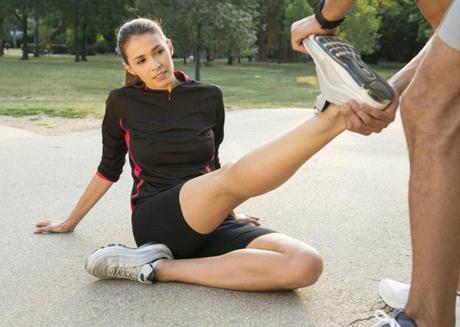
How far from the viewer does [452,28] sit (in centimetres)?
196

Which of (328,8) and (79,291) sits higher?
(328,8)

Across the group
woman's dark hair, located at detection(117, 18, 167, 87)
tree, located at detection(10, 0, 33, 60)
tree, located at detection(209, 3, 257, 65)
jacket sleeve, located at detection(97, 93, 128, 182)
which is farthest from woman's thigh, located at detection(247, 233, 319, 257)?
tree, located at detection(10, 0, 33, 60)

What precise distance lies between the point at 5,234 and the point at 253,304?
1863mm

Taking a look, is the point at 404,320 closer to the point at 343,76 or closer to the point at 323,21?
the point at 343,76

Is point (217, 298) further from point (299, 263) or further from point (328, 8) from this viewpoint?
point (328, 8)

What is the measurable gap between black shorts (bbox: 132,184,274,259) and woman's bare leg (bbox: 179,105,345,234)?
0.07m

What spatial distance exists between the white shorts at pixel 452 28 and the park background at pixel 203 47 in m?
3.16

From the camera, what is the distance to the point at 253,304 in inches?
104

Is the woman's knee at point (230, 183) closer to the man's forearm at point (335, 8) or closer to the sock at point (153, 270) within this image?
the sock at point (153, 270)

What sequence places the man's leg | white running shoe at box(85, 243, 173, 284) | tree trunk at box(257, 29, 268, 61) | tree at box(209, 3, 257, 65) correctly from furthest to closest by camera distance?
tree trunk at box(257, 29, 268, 61) < tree at box(209, 3, 257, 65) < white running shoe at box(85, 243, 173, 284) < the man's leg

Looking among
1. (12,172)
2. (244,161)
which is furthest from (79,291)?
(12,172)

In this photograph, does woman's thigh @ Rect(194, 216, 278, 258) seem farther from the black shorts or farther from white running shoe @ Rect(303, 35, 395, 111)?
white running shoe @ Rect(303, 35, 395, 111)

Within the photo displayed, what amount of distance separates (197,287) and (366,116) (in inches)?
44.9

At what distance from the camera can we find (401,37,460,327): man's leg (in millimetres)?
1936
